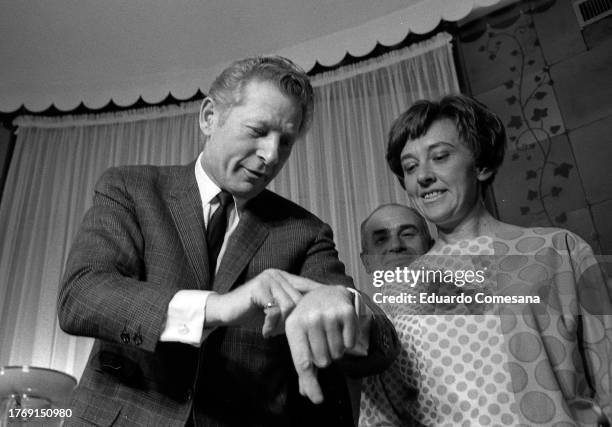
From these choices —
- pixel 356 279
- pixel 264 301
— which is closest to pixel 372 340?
pixel 264 301

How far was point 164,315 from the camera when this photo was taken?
0.76 m

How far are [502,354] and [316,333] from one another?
0.39 meters

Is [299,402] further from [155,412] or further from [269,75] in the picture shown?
[269,75]

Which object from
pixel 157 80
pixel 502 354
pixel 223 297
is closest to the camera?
pixel 223 297

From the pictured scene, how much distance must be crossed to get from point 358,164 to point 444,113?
5.30 feet

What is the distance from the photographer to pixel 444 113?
123cm

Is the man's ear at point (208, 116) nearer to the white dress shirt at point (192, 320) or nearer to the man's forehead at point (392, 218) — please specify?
the white dress shirt at point (192, 320)

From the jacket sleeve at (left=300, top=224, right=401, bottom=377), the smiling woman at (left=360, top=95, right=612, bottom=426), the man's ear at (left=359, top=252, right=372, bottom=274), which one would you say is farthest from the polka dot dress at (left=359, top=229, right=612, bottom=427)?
the man's ear at (left=359, top=252, right=372, bottom=274)

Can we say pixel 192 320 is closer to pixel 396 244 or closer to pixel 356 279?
pixel 396 244

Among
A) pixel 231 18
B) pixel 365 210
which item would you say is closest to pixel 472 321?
pixel 365 210

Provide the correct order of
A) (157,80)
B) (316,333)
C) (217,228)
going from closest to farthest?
(316,333)
(217,228)
(157,80)

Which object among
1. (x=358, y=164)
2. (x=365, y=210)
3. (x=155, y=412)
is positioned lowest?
(x=155, y=412)

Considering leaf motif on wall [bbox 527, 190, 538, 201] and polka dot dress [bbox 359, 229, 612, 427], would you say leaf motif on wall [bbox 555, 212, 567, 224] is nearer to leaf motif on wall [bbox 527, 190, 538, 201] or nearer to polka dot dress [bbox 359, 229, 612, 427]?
leaf motif on wall [bbox 527, 190, 538, 201]

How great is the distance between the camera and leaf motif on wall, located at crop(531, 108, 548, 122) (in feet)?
8.43
